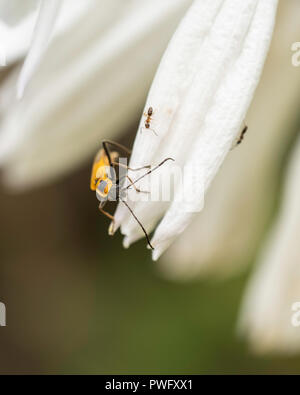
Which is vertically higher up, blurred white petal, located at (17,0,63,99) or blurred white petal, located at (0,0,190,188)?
blurred white petal, located at (0,0,190,188)

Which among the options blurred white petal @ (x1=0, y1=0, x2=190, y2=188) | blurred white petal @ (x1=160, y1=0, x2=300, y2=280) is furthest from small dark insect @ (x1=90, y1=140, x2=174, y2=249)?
blurred white petal @ (x1=160, y1=0, x2=300, y2=280)

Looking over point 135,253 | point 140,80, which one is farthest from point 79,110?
point 135,253

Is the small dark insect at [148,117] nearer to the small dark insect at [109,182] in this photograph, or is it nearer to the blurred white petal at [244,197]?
the small dark insect at [109,182]

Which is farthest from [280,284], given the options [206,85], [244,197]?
[206,85]

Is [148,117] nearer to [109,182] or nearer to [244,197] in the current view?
[109,182]

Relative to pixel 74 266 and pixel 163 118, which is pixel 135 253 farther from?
pixel 163 118

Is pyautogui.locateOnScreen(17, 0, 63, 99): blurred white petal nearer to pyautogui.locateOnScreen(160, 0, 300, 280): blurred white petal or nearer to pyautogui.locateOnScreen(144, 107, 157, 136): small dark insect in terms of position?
pyautogui.locateOnScreen(144, 107, 157, 136): small dark insect
